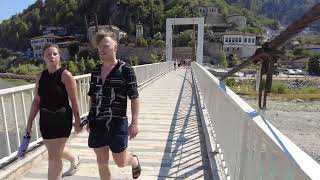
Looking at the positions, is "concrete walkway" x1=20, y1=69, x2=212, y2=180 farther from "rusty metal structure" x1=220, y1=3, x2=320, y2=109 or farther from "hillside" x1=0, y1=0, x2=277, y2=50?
"hillside" x1=0, y1=0, x2=277, y2=50

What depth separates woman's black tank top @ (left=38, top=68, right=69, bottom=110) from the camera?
3648mm

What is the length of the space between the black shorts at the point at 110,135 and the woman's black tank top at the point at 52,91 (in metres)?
0.41

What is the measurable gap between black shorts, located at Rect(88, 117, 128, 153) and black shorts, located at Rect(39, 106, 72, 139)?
333 mm

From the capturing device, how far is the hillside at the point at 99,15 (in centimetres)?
11512

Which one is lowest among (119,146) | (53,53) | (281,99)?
(281,99)

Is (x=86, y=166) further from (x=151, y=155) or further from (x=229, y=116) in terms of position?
(x=229, y=116)

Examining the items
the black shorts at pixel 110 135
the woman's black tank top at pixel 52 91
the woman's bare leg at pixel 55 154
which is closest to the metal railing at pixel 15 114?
the woman's bare leg at pixel 55 154

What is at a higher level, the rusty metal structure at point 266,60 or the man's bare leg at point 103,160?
the rusty metal structure at point 266,60

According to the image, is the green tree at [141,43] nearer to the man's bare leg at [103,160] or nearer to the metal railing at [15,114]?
the metal railing at [15,114]

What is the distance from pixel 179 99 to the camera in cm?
1245

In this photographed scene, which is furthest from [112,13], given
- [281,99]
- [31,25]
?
[281,99]

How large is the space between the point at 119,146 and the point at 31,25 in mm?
148420

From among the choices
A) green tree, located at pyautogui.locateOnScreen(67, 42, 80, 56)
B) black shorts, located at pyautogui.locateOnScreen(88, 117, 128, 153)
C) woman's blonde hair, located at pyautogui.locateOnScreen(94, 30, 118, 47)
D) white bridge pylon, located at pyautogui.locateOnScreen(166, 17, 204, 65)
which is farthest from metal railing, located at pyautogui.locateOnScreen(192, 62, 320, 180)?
green tree, located at pyautogui.locateOnScreen(67, 42, 80, 56)

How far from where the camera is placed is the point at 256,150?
271 cm
